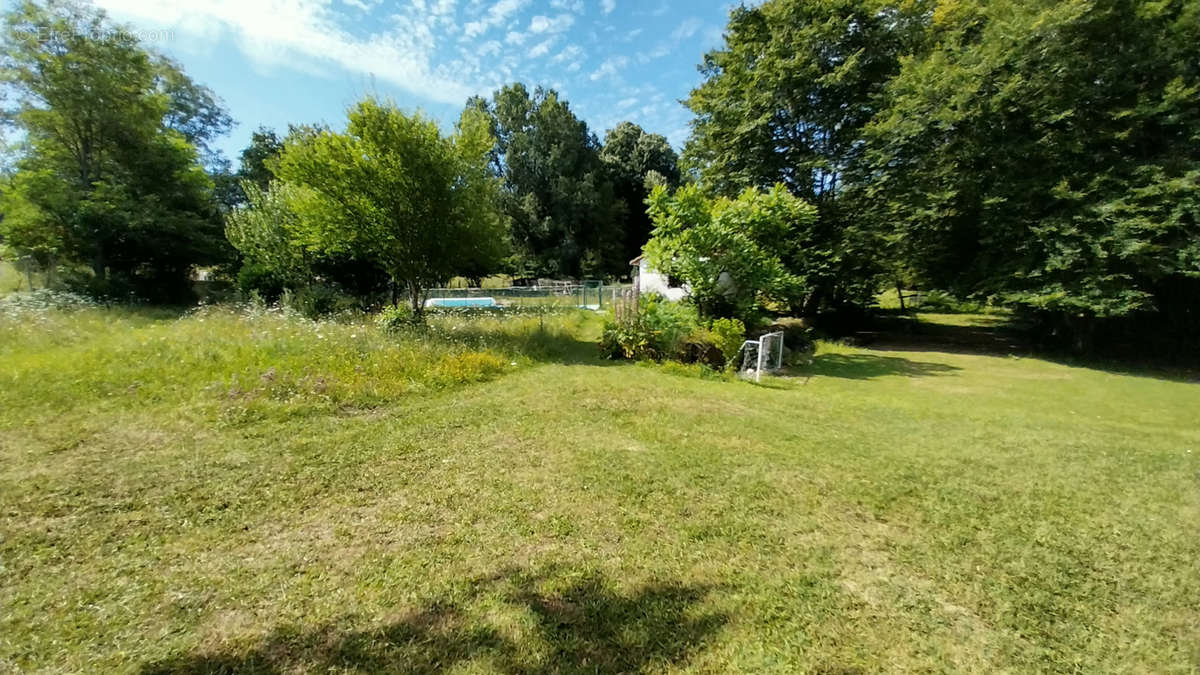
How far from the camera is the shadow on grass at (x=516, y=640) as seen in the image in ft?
5.97

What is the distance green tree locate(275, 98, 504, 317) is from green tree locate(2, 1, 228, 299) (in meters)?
9.05

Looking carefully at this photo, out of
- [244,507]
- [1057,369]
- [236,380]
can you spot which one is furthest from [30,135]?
[1057,369]

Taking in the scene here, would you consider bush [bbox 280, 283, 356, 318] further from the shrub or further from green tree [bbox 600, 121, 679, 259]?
green tree [bbox 600, 121, 679, 259]

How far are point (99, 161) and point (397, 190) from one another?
→ 1506cm

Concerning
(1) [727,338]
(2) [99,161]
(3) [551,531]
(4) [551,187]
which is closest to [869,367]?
(1) [727,338]

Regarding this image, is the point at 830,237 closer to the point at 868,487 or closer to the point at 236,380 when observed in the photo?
the point at 868,487

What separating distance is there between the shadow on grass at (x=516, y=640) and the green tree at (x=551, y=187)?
32.0 metres

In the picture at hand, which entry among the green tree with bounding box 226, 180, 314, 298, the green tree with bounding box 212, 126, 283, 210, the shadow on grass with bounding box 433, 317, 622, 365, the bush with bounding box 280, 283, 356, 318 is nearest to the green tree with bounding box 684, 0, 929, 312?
the shadow on grass with bounding box 433, 317, 622, 365

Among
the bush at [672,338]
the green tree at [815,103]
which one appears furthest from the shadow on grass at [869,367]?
the green tree at [815,103]

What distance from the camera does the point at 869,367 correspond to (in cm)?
1102

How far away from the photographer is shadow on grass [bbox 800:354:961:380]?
1008 cm

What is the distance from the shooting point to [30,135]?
1535 cm

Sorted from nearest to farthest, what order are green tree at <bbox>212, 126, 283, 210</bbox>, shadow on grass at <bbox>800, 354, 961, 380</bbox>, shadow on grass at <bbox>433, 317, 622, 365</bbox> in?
shadow on grass at <bbox>433, 317, 622, 365</bbox> → shadow on grass at <bbox>800, 354, 961, 380</bbox> → green tree at <bbox>212, 126, 283, 210</bbox>

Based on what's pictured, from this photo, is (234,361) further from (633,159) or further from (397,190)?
(633,159)
